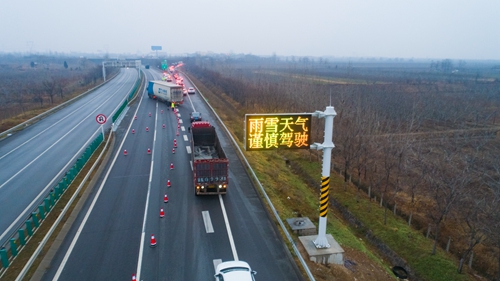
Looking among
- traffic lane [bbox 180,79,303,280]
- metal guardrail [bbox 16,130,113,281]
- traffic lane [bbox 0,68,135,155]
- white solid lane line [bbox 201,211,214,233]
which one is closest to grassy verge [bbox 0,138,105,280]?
metal guardrail [bbox 16,130,113,281]

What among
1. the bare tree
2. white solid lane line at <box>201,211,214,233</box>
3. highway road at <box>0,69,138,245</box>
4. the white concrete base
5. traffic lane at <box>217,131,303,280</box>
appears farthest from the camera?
the bare tree

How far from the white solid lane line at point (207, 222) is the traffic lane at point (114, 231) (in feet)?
10.7

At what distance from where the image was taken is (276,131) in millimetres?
13945

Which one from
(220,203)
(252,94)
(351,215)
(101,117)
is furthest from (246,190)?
(252,94)

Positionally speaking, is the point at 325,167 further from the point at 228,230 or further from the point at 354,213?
the point at 354,213

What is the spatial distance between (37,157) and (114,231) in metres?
15.3

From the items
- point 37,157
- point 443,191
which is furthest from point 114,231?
point 443,191

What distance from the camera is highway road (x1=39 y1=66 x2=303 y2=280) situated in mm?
13422

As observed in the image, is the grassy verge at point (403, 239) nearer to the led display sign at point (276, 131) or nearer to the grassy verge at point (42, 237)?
the led display sign at point (276, 131)

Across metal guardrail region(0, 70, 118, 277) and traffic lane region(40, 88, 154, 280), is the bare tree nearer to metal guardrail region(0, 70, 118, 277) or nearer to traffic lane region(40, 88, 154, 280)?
traffic lane region(40, 88, 154, 280)

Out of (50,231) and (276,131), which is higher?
(276,131)

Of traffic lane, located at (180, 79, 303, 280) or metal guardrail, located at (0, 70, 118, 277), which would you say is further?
traffic lane, located at (180, 79, 303, 280)

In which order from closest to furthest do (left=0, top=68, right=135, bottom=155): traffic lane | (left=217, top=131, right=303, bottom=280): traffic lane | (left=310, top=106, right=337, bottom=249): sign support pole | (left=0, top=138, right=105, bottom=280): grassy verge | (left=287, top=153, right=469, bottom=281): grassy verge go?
(left=0, top=138, right=105, bottom=280): grassy verge < (left=217, top=131, right=303, bottom=280): traffic lane < (left=310, top=106, right=337, bottom=249): sign support pole < (left=287, top=153, right=469, bottom=281): grassy verge < (left=0, top=68, right=135, bottom=155): traffic lane

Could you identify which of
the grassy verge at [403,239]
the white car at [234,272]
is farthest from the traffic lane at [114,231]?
the grassy verge at [403,239]
